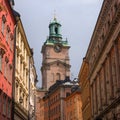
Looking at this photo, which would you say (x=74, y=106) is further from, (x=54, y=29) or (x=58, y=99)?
(x=54, y=29)

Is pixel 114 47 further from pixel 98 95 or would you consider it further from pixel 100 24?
pixel 98 95

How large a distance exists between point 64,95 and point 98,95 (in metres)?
70.7

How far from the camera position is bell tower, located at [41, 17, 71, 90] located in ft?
458

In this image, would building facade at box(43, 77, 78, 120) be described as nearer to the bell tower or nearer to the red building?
the bell tower

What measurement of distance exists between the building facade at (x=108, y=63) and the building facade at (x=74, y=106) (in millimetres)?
47587

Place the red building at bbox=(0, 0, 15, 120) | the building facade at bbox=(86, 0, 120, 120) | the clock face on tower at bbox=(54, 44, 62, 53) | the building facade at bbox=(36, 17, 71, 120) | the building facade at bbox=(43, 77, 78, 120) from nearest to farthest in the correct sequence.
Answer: the red building at bbox=(0, 0, 15, 120) < the building facade at bbox=(86, 0, 120, 120) < the building facade at bbox=(43, 77, 78, 120) < the building facade at bbox=(36, 17, 71, 120) < the clock face on tower at bbox=(54, 44, 62, 53)

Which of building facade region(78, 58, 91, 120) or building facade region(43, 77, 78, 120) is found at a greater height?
building facade region(43, 77, 78, 120)

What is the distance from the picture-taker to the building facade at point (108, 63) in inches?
1286

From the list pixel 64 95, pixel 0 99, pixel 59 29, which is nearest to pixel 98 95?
pixel 0 99

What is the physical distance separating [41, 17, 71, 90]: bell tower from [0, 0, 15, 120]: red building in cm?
10233

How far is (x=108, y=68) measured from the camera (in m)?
37.8

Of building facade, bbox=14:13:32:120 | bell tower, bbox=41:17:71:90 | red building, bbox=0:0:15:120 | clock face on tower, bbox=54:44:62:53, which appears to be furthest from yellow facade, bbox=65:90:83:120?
red building, bbox=0:0:15:120

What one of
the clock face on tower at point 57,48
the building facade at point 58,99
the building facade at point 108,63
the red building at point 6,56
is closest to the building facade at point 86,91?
the building facade at point 108,63

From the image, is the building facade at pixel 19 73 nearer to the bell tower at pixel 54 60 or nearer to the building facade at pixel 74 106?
the building facade at pixel 74 106
